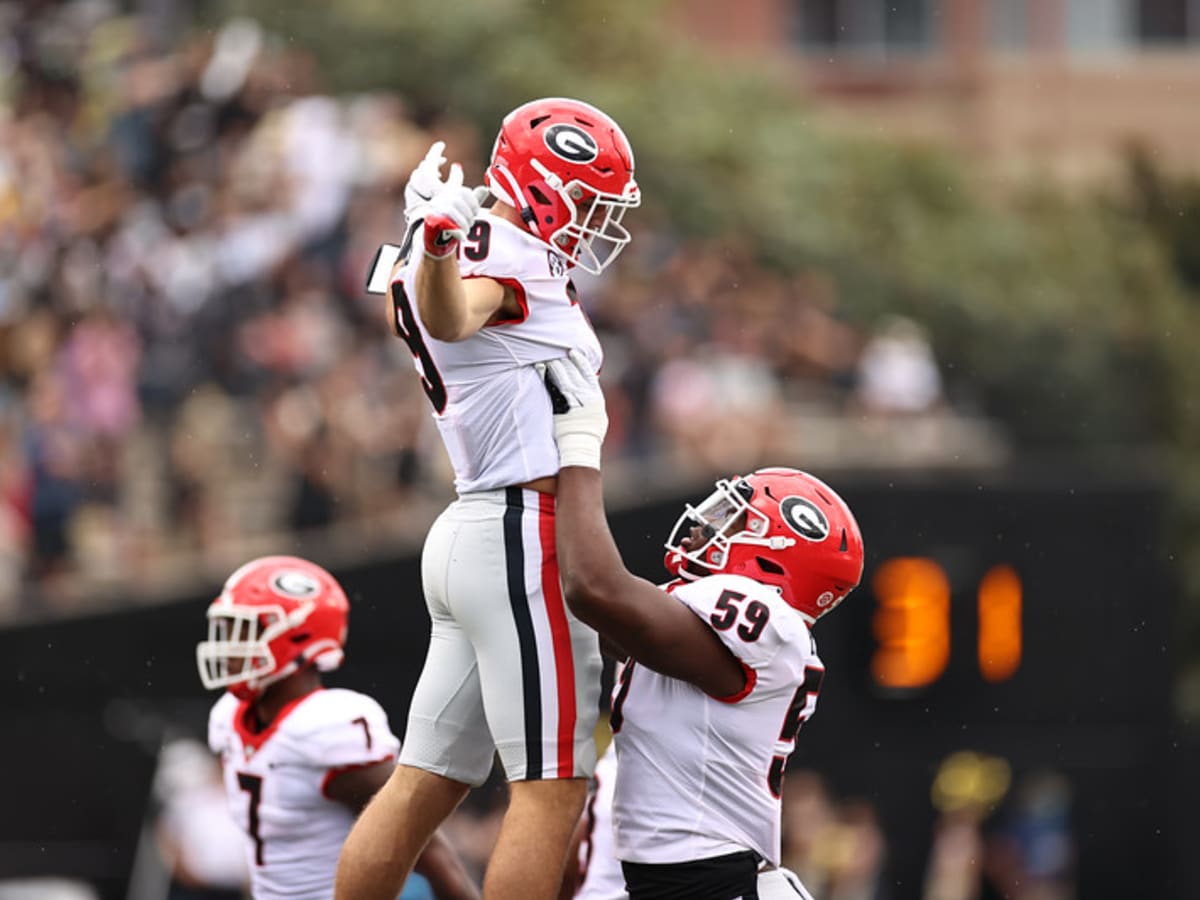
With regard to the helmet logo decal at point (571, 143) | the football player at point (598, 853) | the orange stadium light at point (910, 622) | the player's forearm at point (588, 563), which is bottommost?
the orange stadium light at point (910, 622)

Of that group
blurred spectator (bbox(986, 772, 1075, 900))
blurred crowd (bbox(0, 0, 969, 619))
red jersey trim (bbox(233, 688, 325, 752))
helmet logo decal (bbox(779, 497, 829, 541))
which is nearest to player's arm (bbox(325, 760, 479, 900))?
red jersey trim (bbox(233, 688, 325, 752))

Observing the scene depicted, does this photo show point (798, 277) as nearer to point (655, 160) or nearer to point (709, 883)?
point (655, 160)

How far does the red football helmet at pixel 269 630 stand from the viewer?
5922 mm

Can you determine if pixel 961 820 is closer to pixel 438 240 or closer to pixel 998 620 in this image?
pixel 998 620

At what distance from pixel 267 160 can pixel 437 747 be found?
999 centimetres

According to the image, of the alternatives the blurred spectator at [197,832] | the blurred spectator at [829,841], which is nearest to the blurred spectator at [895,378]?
the blurred spectator at [829,841]

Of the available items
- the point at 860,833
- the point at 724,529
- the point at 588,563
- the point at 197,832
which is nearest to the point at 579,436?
the point at 588,563

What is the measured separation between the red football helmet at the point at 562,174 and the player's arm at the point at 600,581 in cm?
30

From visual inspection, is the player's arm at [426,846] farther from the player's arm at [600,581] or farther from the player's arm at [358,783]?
the player's arm at [600,581]

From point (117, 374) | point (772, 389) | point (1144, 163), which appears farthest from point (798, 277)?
point (1144, 163)

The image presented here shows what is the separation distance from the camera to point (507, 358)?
5113 mm

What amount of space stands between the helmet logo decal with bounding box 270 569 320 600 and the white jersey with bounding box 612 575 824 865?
123cm

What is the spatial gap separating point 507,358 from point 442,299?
0.34 metres

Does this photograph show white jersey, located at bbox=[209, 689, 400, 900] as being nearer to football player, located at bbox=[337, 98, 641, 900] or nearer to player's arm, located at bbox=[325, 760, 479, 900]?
player's arm, located at bbox=[325, 760, 479, 900]
